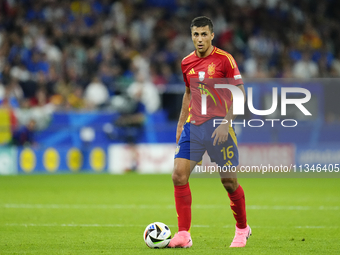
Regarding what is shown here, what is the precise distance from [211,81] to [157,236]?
4.94ft

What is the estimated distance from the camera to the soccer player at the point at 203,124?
534cm

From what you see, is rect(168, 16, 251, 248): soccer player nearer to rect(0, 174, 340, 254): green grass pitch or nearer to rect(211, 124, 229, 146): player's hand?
rect(211, 124, 229, 146): player's hand

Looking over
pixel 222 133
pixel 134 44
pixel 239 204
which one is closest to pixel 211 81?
pixel 222 133

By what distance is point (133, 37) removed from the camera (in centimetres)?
1812

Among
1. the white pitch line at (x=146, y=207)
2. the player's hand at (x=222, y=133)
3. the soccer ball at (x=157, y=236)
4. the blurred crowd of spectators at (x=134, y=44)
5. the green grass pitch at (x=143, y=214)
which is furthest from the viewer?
the blurred crowd of spectators at (x=134, y=44)

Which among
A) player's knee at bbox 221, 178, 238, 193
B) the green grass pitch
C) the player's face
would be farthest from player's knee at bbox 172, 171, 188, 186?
the player's face

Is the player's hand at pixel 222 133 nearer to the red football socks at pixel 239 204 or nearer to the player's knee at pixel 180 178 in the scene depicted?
the player's knee at pixel 180 178

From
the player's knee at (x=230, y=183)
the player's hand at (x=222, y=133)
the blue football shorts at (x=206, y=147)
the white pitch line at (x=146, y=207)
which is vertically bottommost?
the white pitch line at (x=146, y=207)

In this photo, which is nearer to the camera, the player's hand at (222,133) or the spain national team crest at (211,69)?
the player's hand at (222,133)

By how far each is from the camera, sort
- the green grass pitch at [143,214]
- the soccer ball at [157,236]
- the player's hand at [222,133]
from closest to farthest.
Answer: the player's hand at [222,133]
the soccer ball at [157,236]
the green grass pitch at [143,214]

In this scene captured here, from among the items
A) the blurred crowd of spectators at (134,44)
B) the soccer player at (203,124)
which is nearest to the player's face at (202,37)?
the soccer player at (203,124)

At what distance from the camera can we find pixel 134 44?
58.8 feet

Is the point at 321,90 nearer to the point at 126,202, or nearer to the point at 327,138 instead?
the point at 327,138

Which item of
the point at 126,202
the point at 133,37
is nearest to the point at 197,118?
the point at 126,202
